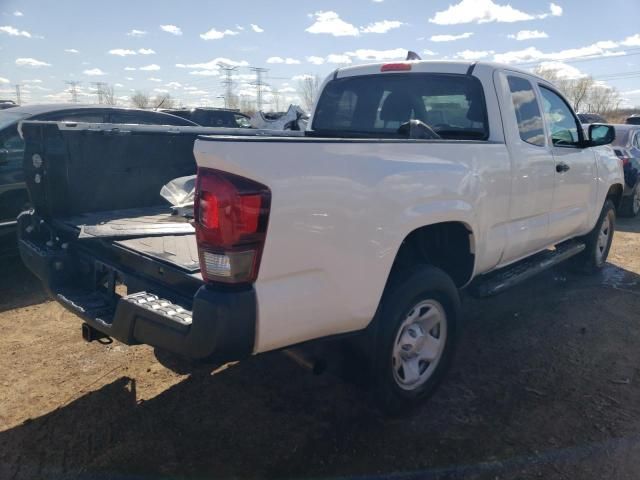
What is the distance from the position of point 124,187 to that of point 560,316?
13.3 feet

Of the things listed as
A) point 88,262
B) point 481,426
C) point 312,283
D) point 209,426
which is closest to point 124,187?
point 88,262

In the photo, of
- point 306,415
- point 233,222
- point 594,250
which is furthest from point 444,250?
point 594,250

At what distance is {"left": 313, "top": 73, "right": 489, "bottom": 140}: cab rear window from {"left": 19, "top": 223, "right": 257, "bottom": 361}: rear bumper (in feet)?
7.57

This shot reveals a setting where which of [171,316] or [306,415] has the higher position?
[171,316]

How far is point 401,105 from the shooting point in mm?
4207

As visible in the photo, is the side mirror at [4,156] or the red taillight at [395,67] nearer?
the red taillight at [395,67]

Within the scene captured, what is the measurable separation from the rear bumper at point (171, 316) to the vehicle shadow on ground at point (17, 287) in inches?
91.0

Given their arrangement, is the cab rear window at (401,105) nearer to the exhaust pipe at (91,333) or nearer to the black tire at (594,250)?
the exhaust pipe at (91,333)

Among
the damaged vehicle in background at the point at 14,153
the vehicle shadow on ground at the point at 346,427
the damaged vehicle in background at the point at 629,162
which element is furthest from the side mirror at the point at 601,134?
the damaged vehicle in background at the point at 14,153

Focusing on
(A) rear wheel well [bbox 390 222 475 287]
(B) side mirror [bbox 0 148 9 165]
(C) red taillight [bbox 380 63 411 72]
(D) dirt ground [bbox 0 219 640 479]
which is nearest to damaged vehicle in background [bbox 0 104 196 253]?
(B) side mirror [bbox 0 148 9 165]

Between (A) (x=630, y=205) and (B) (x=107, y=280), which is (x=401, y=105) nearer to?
(B) (x=107, y=280)

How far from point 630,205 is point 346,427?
30.8ft

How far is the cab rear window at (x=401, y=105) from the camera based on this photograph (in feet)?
12.9

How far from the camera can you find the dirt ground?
2.77 meters
